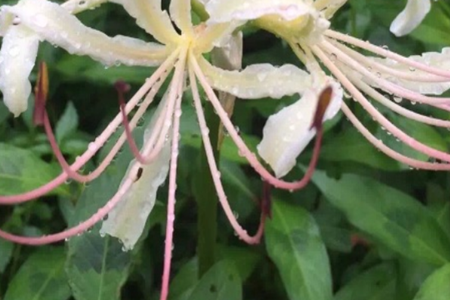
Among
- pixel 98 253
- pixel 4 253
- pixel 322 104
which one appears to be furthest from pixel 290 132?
pixel 4 253

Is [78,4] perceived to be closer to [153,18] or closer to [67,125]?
[153,18]

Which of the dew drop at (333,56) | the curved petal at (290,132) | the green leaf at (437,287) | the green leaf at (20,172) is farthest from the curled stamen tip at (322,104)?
the green leaf at (20,172)

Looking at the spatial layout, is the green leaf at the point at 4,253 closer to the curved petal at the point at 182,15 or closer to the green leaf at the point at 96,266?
the green leaf at the point at 96,266

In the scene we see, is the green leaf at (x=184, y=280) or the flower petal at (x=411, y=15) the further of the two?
the green leaf at (x=184, y=280)

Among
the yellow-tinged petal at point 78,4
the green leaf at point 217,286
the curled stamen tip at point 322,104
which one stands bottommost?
the green leaf at point 217,286

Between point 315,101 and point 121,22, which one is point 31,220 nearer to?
point 121,22

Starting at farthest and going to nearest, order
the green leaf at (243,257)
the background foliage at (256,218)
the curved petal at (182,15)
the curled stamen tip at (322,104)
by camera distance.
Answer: the green leaf at (243,257), the background foliage at (256,218), the curved petal at (182,15), the curled stamen tip at (322,104)
